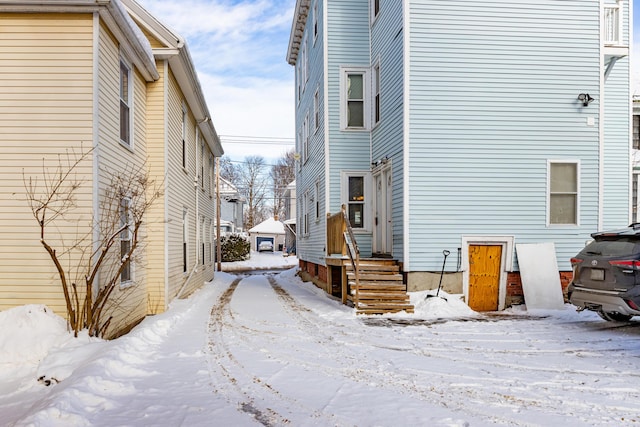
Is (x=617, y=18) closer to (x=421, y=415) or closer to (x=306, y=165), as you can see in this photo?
(x=306, y=165)

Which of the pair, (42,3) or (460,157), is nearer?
(42,3)

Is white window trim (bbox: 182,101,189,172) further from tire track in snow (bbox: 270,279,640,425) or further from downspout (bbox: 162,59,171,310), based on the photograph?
tire track in snow (bbox: 270,279,640,425)

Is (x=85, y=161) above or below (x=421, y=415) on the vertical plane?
above

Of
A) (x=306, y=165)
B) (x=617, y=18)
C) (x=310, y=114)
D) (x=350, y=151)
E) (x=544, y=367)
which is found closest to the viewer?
(x=544, y=367)

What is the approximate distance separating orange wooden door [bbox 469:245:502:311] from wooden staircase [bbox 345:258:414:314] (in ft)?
5.53

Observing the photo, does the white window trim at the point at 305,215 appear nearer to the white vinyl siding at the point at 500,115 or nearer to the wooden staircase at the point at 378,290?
the wooden staircase at the point at 378,290

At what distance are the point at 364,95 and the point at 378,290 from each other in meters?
6.26

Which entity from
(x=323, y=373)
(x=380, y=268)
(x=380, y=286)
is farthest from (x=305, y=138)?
(x=323, y=373)

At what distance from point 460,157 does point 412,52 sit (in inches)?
102

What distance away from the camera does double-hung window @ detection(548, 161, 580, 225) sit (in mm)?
11242

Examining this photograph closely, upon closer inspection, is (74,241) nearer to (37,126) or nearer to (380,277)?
(37,126)

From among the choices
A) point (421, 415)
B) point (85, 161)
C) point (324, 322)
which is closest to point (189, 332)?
point (324, 322)

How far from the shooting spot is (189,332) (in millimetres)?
8188

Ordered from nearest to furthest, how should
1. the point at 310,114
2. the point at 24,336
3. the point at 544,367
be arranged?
the point at 544,367
the point at 24,336
the point at 310,114
